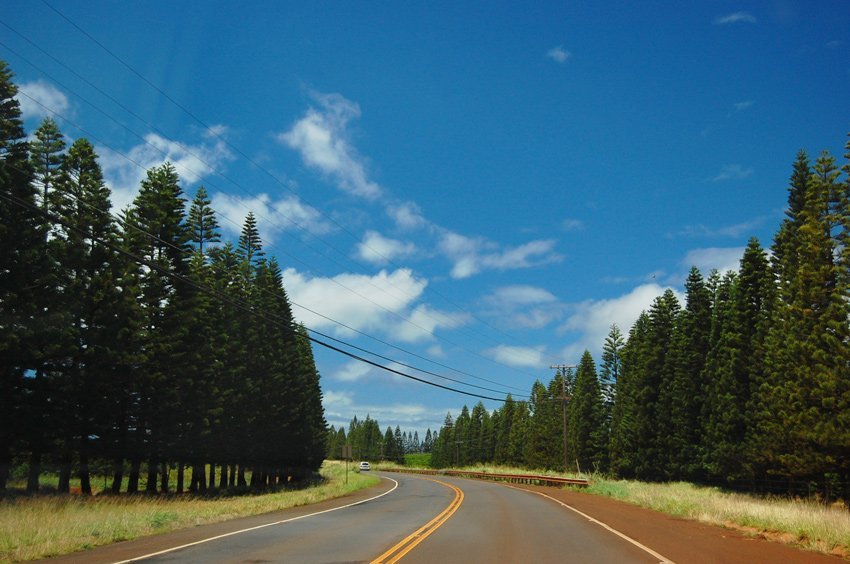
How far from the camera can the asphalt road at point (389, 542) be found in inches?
467

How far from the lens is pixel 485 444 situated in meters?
137

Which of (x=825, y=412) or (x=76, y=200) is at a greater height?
(x=76, y=200)

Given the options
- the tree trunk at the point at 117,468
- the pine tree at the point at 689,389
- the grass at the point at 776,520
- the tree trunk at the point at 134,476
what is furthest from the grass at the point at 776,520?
the tree trunk at the point at 117,468

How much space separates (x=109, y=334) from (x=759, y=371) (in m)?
38.8

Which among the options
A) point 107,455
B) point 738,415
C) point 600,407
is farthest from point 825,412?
point 600,407

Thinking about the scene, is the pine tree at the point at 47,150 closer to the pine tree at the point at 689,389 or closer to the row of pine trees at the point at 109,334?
the row of pine trees at the point at 109,334

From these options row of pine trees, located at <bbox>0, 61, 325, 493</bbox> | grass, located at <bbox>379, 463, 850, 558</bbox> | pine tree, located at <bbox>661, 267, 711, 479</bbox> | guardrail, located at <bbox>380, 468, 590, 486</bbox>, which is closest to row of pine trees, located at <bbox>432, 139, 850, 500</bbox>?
pine tree, located at <bbox>661, 267, 711, 479</bbox>

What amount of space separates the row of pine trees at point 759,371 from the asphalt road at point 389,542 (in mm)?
18727

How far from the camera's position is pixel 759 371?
40875mm

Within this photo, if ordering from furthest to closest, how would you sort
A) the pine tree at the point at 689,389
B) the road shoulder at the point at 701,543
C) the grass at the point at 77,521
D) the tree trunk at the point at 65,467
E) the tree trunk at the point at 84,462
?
the pine tree at the point at 689,389 → the tree trunk at the point at 84,462 → the tree trunk at the point at 65,467 → the grass at the point at 77,521 → the road shoulder at the point at 701,543

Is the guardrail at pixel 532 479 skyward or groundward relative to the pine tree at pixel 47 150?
groundward

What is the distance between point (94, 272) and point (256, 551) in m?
21.8

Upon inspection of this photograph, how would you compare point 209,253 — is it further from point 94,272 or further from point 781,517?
point 781,517

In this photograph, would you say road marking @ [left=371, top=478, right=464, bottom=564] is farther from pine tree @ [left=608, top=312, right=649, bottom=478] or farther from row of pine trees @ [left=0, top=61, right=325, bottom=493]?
pine tree @ [left=608, top=312, right=649, bottom=478]
